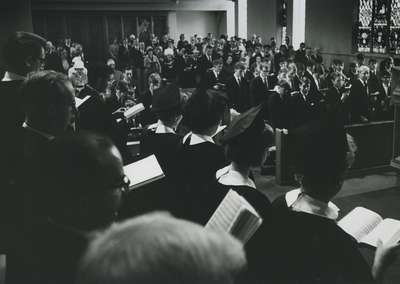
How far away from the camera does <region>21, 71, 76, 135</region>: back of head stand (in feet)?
7.23

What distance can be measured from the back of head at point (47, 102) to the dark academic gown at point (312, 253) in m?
1.20

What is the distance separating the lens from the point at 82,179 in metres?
1.31

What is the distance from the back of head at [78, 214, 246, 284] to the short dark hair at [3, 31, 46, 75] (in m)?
2.35

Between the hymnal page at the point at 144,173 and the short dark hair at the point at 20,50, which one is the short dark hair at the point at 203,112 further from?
the short dark hair at the point at 20,50

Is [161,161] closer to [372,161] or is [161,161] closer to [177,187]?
[177,187]

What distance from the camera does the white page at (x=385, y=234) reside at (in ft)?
6.77

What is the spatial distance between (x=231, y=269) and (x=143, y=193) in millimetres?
2189

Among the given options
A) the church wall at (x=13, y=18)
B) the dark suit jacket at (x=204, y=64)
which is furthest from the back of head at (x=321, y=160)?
the dark suit jacket at (x=204, y=64)

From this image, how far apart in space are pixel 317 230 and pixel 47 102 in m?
1.40

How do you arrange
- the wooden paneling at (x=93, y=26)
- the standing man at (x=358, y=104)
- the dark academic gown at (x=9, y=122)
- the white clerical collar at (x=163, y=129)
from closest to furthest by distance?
the dark academic gown at (x=9, y=122)
the white clerical collar at (x=163, y=129)
the standing man at (x=358, y=104)
the wooden paneling at (x=93, y=26)

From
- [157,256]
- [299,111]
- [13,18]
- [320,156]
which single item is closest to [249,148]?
[320,156]

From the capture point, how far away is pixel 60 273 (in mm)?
1330

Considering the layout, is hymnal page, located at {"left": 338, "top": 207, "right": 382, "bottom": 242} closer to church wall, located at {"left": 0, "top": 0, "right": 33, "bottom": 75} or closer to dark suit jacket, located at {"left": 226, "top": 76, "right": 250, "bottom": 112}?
church wall, located at {"left": 0, "top": 0, "right": 33, "bottom": 75}

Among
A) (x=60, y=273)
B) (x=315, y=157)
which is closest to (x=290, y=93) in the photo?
(x=315, y=157)
